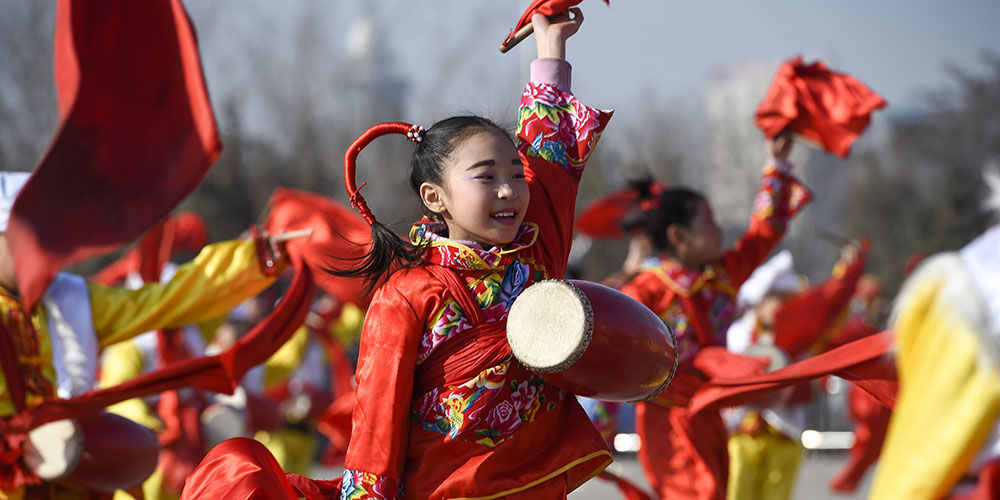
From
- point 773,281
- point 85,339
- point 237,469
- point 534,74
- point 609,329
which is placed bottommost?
point 773,281

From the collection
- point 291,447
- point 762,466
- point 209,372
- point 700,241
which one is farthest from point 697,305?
point 291,447

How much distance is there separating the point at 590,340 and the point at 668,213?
2.91 metres

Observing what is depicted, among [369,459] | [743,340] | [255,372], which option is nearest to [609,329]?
[369,459]

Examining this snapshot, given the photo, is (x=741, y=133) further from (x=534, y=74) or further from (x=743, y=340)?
(x=534, y=74)

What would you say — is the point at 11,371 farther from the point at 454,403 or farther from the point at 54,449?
the point at 454,403

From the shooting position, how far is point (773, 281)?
27.4ft

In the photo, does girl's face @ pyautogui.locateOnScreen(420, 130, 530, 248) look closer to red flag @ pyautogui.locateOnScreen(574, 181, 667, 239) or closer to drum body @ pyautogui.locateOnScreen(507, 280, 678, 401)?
drum body @ pyautogui.locateOnScreen(507, 280, 678, 401)

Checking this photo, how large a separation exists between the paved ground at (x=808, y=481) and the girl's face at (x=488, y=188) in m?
6.63

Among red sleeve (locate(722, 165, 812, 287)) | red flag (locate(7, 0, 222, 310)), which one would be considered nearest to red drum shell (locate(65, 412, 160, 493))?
red flag (locate(7, 0, 222, 310))

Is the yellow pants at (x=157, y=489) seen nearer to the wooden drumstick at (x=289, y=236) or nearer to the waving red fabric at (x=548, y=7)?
the wooden drumstick at (x=289, y=236)

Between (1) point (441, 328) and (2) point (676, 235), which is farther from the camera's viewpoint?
(2) point (676, 235)

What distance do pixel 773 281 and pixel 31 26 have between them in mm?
13368

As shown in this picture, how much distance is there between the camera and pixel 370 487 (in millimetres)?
2654

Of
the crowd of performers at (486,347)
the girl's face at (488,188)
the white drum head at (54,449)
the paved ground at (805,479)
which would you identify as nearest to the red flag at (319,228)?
the crowd of performers at (486,347)
